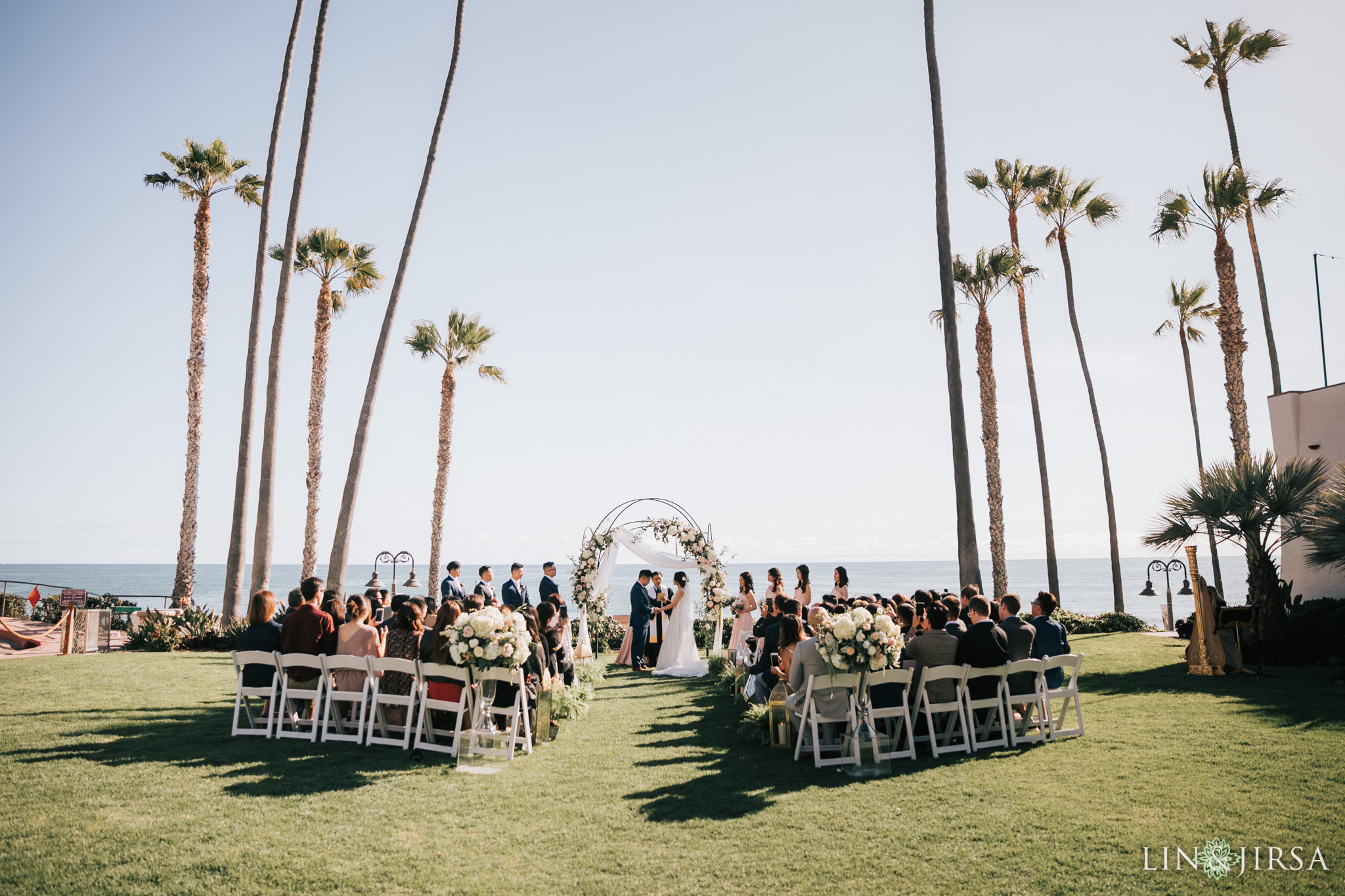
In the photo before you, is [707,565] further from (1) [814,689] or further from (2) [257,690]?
(2) [257,690]

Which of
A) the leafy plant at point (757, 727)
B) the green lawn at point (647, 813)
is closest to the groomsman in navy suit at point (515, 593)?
the green lawn at point (647, 813)

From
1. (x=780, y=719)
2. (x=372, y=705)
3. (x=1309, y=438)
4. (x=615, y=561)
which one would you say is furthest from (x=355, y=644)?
(x=1309, y=438)

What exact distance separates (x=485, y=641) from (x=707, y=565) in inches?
357

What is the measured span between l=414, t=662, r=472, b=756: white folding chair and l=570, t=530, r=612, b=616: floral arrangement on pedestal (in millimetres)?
8290

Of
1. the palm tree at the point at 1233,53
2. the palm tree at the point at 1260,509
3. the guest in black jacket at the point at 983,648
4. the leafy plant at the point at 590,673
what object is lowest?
the leafy plant at the point at 590,673

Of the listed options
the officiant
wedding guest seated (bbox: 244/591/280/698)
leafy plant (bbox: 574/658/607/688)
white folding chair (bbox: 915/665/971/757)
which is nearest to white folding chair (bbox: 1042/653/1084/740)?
white folding chair (bbox: 915/665/971/757)

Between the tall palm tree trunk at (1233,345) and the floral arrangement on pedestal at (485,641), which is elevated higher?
the tall palm tree trunk at (1233,345)

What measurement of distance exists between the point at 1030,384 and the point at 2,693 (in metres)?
24.6

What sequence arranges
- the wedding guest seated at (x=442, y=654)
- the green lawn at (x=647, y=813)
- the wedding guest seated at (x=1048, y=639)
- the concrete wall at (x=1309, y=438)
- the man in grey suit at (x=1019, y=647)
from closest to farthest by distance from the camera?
the green lawn at (x=647, y=813)
the wedding guest seated at (x=442, y=654)
the man in grey suit at (x=1019, y=647)
the wedding guest seated at (x=1048, y=639)
the concrete wall at (x=1309, y=438)

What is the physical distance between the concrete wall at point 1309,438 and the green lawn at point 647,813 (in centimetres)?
1091

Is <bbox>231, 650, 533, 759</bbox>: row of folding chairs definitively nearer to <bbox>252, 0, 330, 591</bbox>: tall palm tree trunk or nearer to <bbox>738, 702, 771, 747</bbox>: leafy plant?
<bbox>738, 702, 771, 747</bbox>: leafy plant

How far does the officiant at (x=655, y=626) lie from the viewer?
1648 centimetres

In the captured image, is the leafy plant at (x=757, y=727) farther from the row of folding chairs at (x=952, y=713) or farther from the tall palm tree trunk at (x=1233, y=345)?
the tall palm tree trunk at (x=1233, y=345)

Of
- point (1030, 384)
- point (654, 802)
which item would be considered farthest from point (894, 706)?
point (1030, 384)
